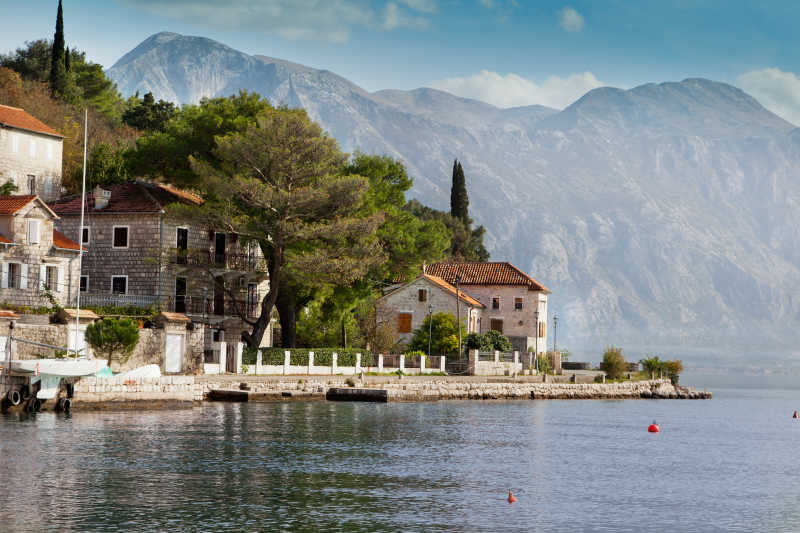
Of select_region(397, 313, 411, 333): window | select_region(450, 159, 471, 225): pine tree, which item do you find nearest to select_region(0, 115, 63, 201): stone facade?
select_region(397, 313, 411, 333): window

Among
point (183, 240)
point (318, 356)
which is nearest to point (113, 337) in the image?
point (183, 240)

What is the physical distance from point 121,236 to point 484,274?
39319 millimetres

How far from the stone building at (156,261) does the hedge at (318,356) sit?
4825 mm

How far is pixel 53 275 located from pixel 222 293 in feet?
38.9

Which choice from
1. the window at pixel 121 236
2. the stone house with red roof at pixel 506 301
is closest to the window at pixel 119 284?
the window at pixel 121 236

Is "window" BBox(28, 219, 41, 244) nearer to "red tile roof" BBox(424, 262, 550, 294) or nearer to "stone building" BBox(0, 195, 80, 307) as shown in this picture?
"stone building" BBox(0, 195, 80, 307)

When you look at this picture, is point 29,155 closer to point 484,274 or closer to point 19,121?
point 19,121

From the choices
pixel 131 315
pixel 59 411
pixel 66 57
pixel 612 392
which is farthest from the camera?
pixel 66 57

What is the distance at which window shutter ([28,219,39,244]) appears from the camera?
60375 mm

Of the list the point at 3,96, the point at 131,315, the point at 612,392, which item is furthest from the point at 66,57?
the point at 612,392

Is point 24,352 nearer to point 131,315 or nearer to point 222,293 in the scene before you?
point 131,315

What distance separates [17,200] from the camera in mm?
60875

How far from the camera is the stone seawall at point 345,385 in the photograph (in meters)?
47.7

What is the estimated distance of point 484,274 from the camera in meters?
96.1
